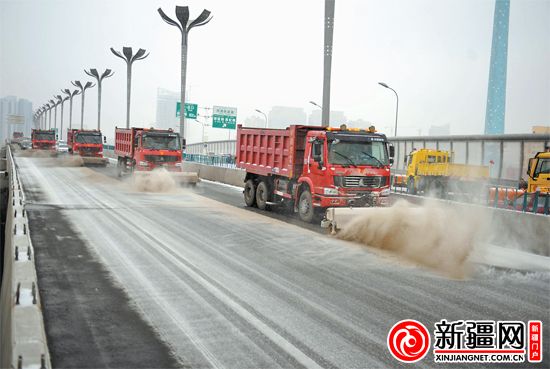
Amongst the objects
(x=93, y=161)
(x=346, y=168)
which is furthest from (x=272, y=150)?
(x=93, y=161)

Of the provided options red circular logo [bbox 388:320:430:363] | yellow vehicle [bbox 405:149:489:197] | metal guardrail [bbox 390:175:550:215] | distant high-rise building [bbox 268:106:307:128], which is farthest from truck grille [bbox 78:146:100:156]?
distant high-rise building [bbox 268:106:307:128]

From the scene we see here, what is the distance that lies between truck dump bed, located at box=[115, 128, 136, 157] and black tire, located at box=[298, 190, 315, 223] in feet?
51.5

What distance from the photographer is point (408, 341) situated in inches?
235

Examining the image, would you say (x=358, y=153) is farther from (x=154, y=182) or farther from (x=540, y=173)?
(x=154, y=182)

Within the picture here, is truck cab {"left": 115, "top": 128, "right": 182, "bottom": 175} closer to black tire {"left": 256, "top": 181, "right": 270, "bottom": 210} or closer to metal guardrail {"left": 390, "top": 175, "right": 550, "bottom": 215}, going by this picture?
black tire {"left": 256, "top": 181, "right": 270, "bottom": 210}

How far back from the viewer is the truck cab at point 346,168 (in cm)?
1405

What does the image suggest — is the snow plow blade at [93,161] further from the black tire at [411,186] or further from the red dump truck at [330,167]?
the red dump truck at [330,167]

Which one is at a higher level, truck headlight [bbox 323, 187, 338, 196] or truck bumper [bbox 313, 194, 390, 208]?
truck headlight [bbox 323, 187, 338, 196]

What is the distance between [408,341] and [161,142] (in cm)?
2180

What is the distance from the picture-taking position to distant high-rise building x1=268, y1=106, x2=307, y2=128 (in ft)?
501

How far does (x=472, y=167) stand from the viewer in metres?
26.3

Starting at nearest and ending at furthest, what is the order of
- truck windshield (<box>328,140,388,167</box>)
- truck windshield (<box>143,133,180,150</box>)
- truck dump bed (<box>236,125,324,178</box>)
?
truck windshield (<box>328,140,388,167</box>) < truck dump bed (<box>236,125,324,178</box>) < truck windshield (<box>143,133,180,150</box>)

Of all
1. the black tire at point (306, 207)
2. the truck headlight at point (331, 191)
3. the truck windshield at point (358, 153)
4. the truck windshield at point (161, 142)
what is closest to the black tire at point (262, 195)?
the black tire at point (306, 207)

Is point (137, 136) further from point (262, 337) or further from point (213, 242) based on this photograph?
point (262, 337)
